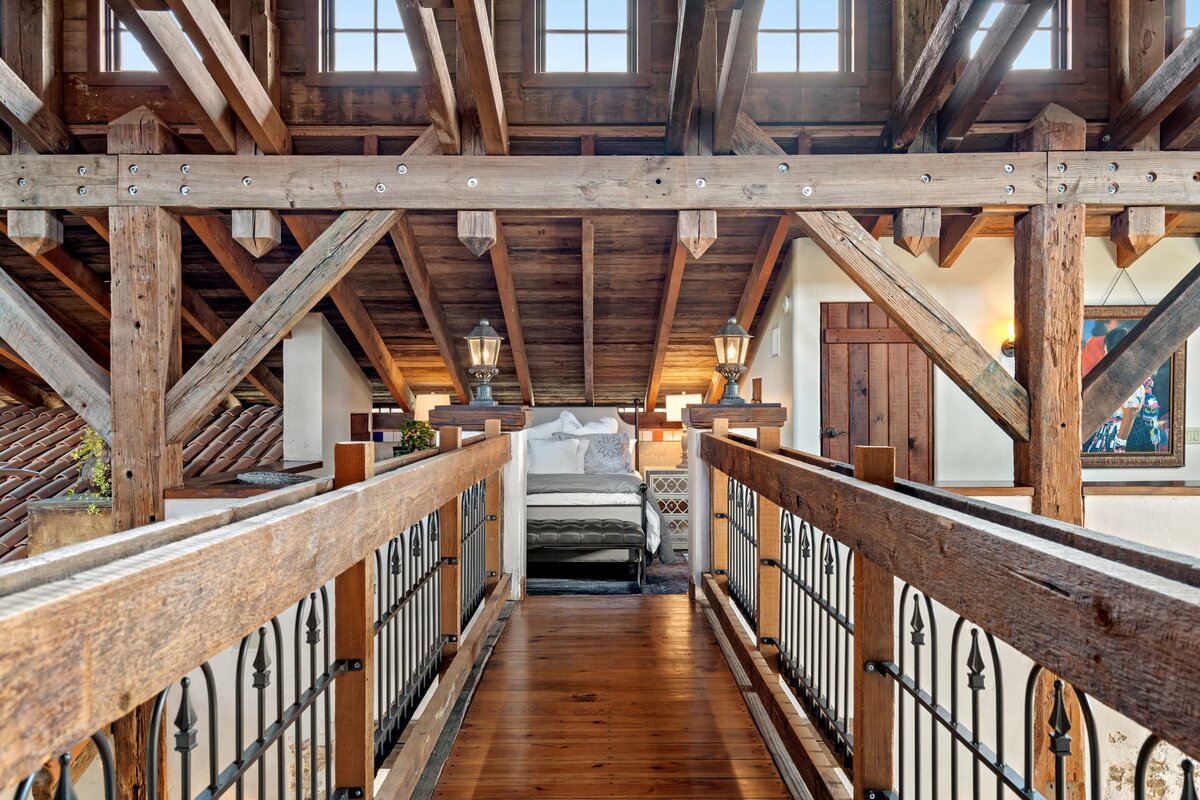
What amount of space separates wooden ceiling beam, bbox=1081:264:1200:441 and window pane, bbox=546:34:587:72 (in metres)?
2.98

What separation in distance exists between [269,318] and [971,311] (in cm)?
448

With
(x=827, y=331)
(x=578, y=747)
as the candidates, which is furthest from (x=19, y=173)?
(x=827, y=331)

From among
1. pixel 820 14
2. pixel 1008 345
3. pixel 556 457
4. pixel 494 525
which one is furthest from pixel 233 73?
pixel 1008 345

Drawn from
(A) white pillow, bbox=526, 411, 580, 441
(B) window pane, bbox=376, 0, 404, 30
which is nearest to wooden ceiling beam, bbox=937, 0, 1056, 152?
(B) window pane, bbox=376, 0, 404, 30

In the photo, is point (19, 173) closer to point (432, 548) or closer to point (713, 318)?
point (432, 548)

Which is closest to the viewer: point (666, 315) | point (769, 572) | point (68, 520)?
point (769, 572)

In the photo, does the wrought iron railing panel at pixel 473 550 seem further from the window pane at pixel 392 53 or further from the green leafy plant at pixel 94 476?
the window pane at pixel 392 53

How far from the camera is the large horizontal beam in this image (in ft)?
11.1

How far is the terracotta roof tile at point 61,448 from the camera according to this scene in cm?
468

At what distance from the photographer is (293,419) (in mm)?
5695

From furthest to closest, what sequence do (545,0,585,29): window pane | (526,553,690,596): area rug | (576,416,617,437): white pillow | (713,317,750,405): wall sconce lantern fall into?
(576,416,617,437): white pillow
(526,553,690,596): area rug
(713,317,750,405): wall sconce lantern
(545,0,585,29): window pane

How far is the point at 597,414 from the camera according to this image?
715 centimetres

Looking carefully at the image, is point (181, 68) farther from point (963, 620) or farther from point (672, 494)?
point (672, 494)

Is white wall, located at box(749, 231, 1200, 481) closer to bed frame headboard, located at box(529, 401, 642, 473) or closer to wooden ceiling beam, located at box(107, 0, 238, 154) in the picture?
bed frame headboard, located at box(529, 401, 642, 473)
